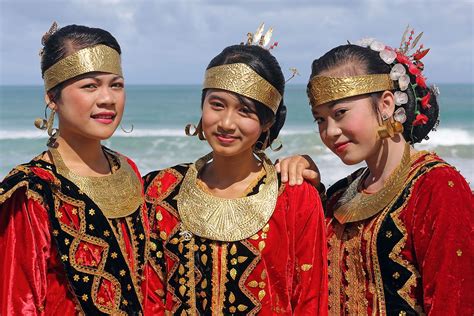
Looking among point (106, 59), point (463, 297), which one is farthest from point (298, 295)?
point (106, 59)

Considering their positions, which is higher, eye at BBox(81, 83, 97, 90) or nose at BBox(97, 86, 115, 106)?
eye at BBox(81, 83, 97, 90)

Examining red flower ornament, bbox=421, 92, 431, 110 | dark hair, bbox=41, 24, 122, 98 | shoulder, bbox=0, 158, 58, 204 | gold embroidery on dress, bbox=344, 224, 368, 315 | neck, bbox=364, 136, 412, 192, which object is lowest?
gold embroidery on dress, bbox=344, 224, 368, 315

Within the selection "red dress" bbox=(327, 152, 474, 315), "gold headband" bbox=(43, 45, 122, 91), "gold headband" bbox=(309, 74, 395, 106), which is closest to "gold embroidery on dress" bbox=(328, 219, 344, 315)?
"red dress" bbox=(327, 152, 474, 315)

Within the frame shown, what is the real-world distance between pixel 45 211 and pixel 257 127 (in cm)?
94

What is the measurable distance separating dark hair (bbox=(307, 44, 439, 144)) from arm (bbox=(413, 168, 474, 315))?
0.41 metres

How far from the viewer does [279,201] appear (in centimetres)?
325

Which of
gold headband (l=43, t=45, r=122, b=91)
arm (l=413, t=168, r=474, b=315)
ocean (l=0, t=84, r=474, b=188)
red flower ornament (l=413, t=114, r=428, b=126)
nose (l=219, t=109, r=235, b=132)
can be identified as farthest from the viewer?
ocean (l=0, t=84, r=474, b=188)

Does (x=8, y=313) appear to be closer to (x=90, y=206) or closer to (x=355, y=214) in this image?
(x=90, y=206)

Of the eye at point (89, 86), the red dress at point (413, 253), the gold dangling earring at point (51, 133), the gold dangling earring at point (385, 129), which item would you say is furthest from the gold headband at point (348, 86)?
the gold dangling earring at point (51, 133)

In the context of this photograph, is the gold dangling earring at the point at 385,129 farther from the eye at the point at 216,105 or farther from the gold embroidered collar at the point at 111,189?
the gold embroidered collar at the point at 111,189

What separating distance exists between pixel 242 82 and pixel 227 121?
0.59 ft

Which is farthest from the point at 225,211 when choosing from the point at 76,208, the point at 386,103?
the point at 386,103

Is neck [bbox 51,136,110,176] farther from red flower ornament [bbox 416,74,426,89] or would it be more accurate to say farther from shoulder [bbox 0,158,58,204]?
red flower ornament [bbox 416,74,426,89]

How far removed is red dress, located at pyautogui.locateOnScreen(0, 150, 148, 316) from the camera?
118 inches
